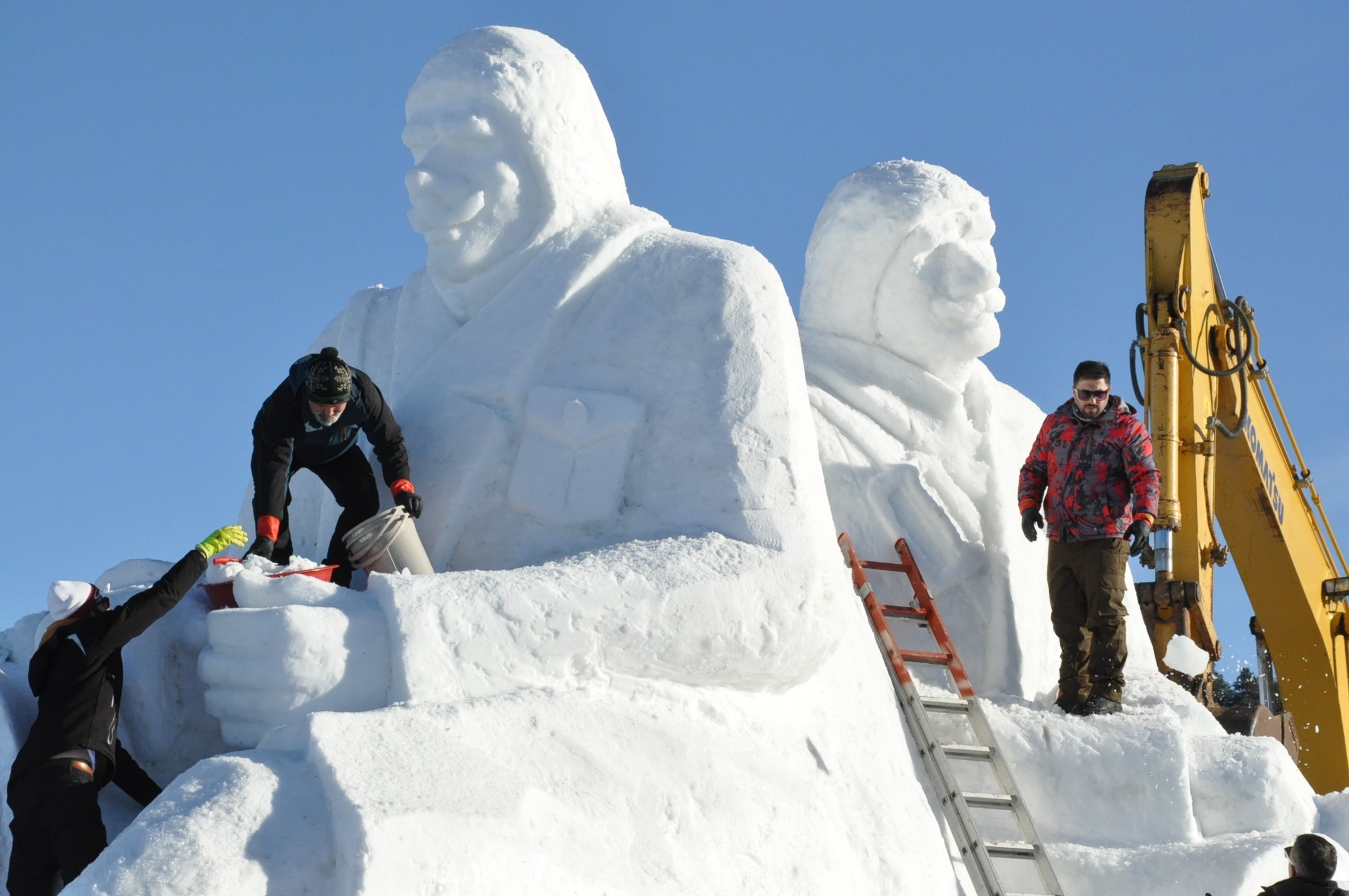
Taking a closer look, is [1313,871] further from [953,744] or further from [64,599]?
[64,599]

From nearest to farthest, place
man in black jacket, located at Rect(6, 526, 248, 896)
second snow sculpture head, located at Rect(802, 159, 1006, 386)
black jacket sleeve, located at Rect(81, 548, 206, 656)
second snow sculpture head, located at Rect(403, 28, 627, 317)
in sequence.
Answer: man in black jacket, located at Rect(6, 526, 248, 896) < black jacket sleeve, located at Rect(81, 548, 206, 656) < second snow sculpture head, located at Rect(403, 28, 627, 317) < second snow sculpture head, located at Rect(802, 159, 1006, 386)

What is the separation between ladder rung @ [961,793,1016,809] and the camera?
5.71m

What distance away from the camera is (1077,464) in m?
6.83

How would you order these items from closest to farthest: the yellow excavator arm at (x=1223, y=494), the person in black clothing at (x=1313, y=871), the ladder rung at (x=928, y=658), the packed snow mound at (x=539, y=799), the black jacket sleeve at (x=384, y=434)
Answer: the packed snow mound at (x=539, y=799)
the person in black clothing at (x=1313, y=871)
the black jacket sleeve at (x=384, y=434)
the ladder rung at (x=928, y=658)
the yellow excavator arm at (x=1223, y=494)

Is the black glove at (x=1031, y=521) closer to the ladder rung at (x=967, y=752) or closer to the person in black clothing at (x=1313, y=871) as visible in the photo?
the ladder rung at (x=967, y=752)

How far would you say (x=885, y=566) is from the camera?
680 centimetres

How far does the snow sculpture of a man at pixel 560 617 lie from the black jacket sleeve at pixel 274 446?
0.44m

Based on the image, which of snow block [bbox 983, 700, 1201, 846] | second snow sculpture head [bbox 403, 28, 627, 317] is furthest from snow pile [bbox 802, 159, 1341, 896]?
second snow sculpture head [bbox 403, 28, 627, 317]

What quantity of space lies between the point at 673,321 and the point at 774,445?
535 millimetres

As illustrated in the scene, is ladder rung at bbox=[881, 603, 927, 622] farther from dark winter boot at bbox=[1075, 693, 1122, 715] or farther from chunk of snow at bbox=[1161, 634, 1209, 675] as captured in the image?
chunk of snow at bbox=[1161, 634, 1209, 675]

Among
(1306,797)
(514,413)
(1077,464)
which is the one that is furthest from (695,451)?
(1306,797)

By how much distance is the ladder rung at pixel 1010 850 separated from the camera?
5664 millimetres

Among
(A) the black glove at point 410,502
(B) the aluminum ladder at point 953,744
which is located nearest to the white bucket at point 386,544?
(A) the black glove at point 410,502

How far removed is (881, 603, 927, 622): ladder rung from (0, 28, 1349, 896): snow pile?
0.25 m
